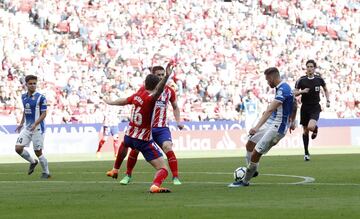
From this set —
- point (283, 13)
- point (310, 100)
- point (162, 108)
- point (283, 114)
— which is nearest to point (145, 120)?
point (162, 108)

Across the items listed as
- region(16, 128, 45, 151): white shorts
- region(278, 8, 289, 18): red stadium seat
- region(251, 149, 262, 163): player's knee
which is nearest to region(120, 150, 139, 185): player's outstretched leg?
region(251, 149, 262, 163): player's knee

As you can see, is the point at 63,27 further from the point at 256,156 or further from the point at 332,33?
the point at 256,156

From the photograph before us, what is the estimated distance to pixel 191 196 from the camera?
16.7 meters

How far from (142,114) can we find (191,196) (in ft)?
6.91

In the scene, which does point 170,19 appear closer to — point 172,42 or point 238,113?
point 172,42

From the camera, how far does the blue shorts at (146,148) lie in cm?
1811

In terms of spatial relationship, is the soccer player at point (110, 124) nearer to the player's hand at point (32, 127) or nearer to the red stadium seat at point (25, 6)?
the red stadium seat at point (25, 6)

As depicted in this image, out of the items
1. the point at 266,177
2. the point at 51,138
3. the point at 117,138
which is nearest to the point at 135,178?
the point at 266,177

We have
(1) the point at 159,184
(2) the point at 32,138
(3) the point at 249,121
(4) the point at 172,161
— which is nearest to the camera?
(1) the point at 159,184

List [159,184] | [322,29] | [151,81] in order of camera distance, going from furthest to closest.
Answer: [322,29] < [151,81] < [159,184]

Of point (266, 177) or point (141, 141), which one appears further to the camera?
point (266, 177)

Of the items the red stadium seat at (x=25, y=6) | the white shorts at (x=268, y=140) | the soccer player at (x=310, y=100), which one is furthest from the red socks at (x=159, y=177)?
the red stadium seat at (x=25, y=6)

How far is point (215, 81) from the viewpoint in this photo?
50.0 metres

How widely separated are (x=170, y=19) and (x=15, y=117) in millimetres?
12682
